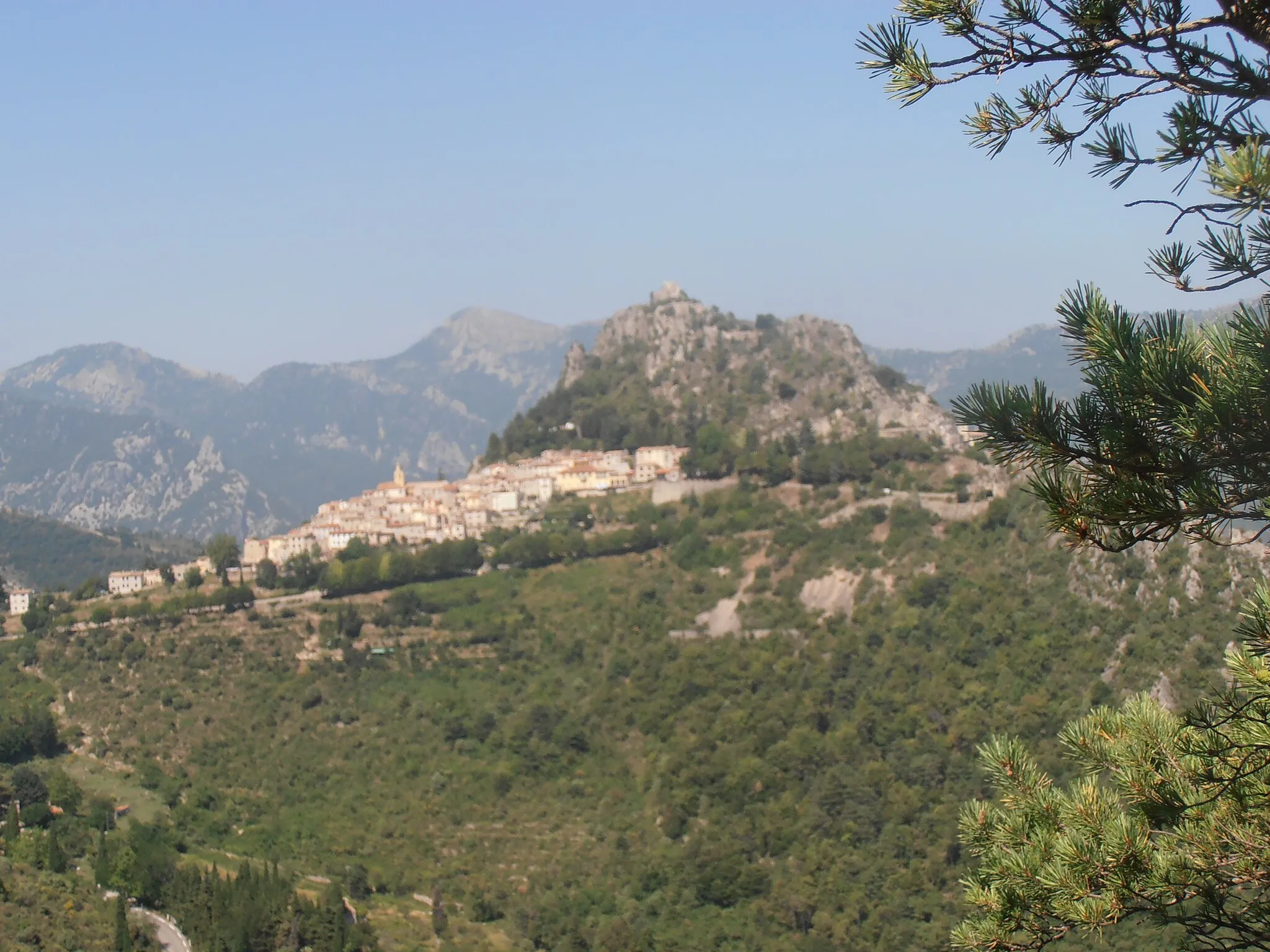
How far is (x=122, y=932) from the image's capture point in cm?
2533

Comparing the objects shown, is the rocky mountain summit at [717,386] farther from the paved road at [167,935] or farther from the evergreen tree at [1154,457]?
the evergreen tree at [1154,457]

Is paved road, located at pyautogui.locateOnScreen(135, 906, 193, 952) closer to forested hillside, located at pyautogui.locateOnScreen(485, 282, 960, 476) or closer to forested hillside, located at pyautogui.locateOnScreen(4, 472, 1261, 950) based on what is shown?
forested hillside, located at pyautogui.locateOnScreen(4, 472, 1261, 950)

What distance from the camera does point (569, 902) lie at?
3167cm

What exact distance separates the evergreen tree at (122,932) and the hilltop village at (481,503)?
31.7m

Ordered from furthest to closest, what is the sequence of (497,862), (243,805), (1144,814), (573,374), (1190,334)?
(573,374) < (243,805) < (497,862) < (1144,814) < (1190,334)

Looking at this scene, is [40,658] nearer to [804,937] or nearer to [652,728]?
[652,728]

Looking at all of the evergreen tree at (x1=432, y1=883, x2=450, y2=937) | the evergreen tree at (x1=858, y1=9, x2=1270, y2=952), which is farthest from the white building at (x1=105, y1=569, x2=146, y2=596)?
the evergreen tree at (x1=858, y1=9, x2=1270, y2=952)

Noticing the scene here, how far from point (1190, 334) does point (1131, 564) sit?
108 ft

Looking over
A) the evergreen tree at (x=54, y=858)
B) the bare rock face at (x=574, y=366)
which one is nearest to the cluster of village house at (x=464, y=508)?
the bare rock face at (x=574, y=366)

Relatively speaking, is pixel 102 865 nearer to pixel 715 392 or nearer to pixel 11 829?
pixel 11 829

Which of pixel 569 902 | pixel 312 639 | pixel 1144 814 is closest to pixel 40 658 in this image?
pixel 312 639

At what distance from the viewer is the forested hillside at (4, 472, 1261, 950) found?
1227 inches

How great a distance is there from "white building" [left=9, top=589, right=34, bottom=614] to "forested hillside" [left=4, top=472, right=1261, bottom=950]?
25.2 feet

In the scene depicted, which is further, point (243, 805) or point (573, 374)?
point (573, 374)
